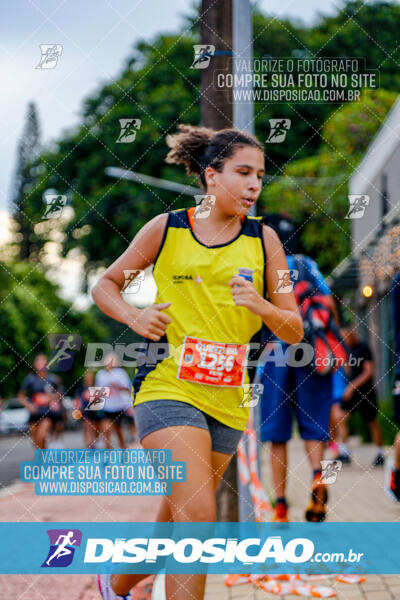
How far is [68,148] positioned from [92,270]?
4629 mm

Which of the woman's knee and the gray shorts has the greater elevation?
the gray shorts

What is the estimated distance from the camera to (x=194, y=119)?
20.9 meters

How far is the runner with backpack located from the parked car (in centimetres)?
2090

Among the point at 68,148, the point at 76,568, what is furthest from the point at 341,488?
the point at 68,148

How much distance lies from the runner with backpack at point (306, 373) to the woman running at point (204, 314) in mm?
2031

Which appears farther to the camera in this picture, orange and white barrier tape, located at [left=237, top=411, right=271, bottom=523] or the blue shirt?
orange and white barrier tape, located at [left=237, top=411, right=271, bottom=523]

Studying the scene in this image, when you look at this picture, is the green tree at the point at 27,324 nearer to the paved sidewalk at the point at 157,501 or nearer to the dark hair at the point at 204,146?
the paved sidewalk at the point at 157,501

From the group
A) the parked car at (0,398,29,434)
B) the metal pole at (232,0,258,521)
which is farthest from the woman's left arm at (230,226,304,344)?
the parked car at (0,398,29,434)

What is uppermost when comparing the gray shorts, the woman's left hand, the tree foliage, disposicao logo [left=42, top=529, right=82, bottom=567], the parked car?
the tree foliage

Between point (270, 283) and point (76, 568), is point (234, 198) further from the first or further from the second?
point (76, 568)

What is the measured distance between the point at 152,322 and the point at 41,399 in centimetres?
878

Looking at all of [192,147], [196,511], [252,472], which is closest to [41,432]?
[252,472]

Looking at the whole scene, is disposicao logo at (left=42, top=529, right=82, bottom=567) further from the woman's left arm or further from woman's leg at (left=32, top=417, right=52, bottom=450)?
woman's leg at (left=32, top=417, right=52, bottom=450)

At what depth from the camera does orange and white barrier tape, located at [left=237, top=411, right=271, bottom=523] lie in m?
5.43
